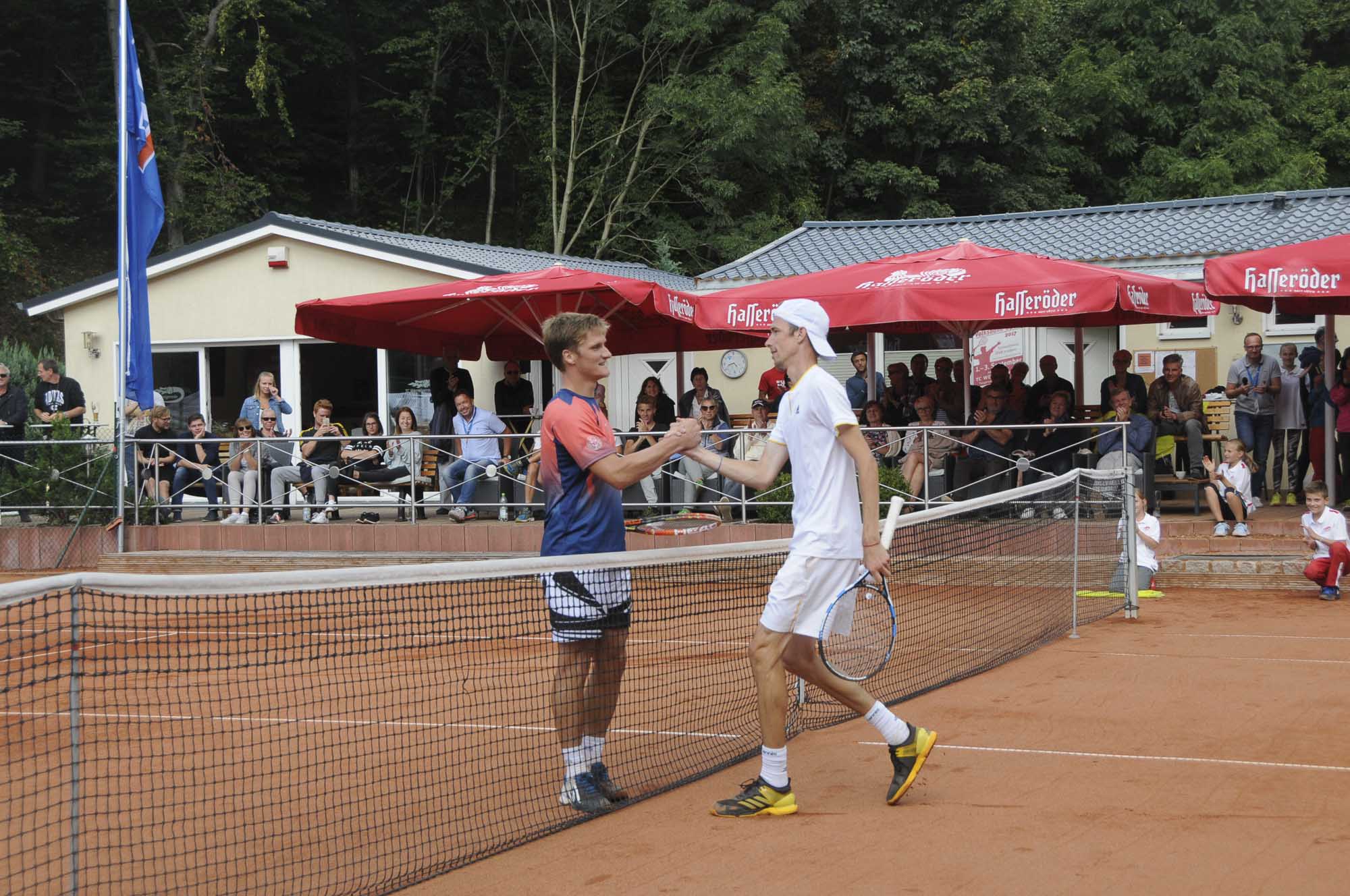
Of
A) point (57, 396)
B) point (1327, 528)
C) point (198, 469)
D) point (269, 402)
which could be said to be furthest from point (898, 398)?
point (57, 396)

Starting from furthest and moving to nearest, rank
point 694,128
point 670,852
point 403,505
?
point 694,128, point 403,505, point 670,852

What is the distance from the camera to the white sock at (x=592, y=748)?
5.64m

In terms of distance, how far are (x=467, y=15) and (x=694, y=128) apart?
26.3ft

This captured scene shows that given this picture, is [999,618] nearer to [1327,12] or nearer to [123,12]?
[123,12]

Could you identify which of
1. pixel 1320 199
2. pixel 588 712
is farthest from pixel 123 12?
pixel 1320 199

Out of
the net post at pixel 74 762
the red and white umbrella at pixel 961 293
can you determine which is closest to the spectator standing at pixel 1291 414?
the red and white umbrella at pixel 961 293

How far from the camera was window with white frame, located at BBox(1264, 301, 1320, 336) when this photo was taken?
19.1 m

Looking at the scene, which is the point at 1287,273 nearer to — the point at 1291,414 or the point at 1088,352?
the point at 1291,414

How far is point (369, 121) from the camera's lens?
129ft

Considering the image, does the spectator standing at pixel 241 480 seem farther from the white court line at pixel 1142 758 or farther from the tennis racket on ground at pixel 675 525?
the white court line at pixel 1142 758

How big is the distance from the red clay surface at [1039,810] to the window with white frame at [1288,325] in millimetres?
11996

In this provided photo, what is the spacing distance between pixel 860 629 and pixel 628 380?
59.6 feet

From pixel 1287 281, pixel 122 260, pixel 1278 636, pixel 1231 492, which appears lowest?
pixel 1278 636

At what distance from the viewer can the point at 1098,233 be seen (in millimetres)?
22172
